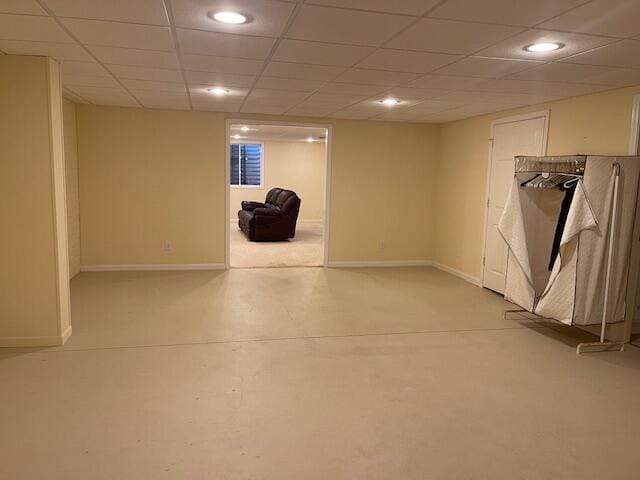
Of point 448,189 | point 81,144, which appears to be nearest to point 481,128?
point 448,189

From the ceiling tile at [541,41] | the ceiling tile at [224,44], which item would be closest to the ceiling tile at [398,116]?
the ceiling tile at [541,41]

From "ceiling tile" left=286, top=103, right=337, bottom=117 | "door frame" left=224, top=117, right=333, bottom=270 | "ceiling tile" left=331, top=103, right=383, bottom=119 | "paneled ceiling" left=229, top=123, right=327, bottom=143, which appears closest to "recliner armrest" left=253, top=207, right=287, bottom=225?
"paneled ceiling" left=229, top=123, right=327, bottom=143

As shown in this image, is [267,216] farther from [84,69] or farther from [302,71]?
[302,71]

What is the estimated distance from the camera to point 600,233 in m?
3.64

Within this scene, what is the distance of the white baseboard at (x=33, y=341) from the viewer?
3.47 m

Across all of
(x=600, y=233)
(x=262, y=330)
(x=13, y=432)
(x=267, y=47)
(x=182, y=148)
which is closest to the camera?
(x=13, y=432)

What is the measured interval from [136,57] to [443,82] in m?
2.36

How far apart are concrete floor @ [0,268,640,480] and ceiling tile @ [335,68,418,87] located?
210 cm

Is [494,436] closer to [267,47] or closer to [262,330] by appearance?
[262,330]

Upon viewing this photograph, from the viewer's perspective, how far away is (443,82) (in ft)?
12.6

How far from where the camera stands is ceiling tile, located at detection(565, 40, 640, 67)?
2682 mm

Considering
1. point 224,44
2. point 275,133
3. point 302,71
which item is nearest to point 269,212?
point 275,133

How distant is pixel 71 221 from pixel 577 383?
5436mm

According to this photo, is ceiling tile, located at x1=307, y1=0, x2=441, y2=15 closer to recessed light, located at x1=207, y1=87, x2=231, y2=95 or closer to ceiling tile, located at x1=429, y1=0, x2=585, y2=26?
ceiling tile, located at x1=429, y1=0, x2=585, y2=26
